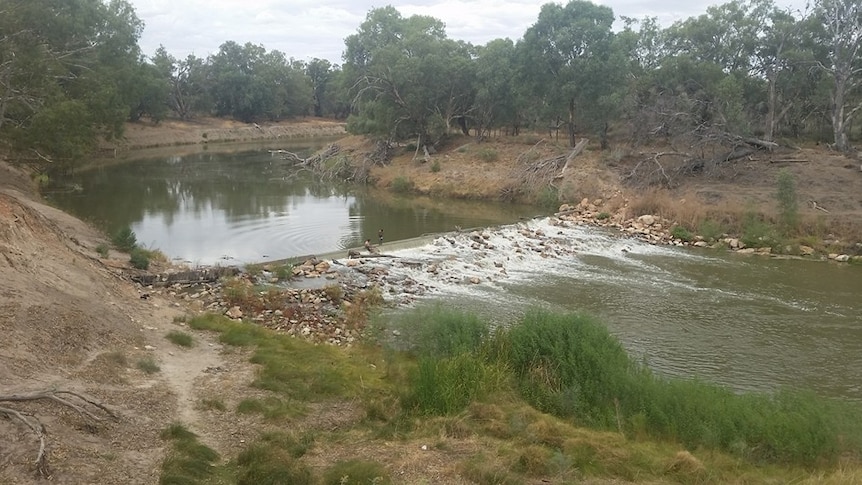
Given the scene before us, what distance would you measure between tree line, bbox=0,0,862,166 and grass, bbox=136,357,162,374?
66.8 ft

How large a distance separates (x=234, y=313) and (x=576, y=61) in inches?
1011

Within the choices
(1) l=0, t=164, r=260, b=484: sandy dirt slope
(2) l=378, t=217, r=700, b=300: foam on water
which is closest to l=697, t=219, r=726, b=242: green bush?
(2) l=378, t=217, r=700, b=300: foam on water

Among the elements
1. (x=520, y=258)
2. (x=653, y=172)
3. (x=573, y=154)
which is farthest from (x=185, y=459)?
(x=573, y=154)

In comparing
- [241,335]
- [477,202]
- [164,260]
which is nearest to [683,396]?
[241,335]

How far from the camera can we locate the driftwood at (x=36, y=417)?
18.5ft

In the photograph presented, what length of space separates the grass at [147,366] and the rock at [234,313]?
3.70 meters

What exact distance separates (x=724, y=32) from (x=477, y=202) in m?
15.8

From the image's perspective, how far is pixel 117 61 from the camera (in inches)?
1704

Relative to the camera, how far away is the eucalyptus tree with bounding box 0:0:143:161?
82.3 feet

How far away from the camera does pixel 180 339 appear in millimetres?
10711

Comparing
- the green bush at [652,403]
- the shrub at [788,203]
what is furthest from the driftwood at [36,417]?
the shrub at [788,203]

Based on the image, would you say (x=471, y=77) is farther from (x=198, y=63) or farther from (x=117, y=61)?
(x=198, y=63)

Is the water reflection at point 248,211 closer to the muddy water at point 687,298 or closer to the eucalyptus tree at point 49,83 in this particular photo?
the eucalyptus tree at point 49,83

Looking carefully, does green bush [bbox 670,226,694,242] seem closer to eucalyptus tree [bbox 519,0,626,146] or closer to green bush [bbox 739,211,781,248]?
green bush [bbox 739,211,781,248]
